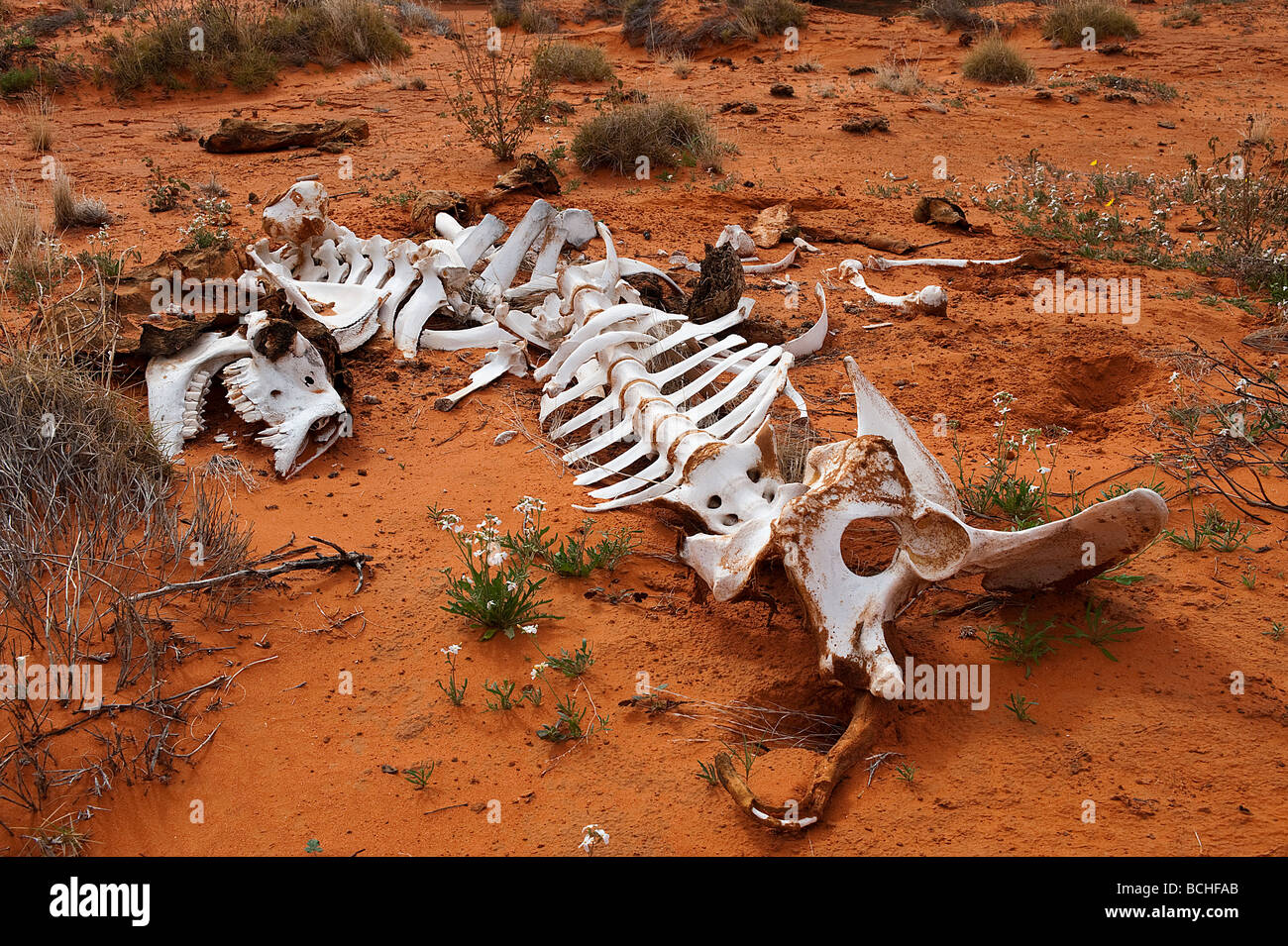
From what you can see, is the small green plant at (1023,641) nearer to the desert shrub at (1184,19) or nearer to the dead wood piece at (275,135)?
the dead wood piece at (275,135)

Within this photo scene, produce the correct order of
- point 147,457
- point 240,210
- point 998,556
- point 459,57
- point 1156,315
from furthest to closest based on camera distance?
point 459,57 → point 240,210 → point 1156,315 → point 147,457 → point 998,556

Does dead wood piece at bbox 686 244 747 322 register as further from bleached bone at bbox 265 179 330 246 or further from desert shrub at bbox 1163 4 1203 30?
desert shrub at bbox 1163 4 1203 30

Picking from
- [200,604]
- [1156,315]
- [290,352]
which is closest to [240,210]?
A: [290,352]

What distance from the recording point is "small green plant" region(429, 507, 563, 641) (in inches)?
133

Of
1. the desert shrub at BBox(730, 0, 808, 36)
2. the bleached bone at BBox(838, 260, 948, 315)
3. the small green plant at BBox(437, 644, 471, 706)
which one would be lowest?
the small green plant at BBox(437, 644, 471, 706)

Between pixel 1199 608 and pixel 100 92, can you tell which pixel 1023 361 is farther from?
pixel 100 92

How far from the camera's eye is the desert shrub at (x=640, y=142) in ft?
29.8

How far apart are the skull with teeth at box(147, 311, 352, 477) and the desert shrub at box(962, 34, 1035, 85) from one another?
11.6 metres

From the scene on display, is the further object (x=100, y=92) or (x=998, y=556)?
(x=100, y=92)

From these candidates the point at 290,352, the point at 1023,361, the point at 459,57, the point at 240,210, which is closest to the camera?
the point at 290,352

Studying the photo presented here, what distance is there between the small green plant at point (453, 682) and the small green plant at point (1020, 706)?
5.58 feet

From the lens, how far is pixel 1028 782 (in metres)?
2.60

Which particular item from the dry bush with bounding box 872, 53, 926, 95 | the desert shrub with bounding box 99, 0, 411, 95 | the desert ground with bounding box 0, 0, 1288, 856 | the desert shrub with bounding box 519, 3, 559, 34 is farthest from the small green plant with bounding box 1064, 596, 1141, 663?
the desert shrub with bounding box 519, 3, 559, 34

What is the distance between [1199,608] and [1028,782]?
1.09 meters
